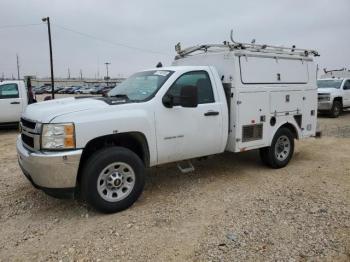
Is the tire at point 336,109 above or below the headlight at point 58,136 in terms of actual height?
below

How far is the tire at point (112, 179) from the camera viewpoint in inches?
163

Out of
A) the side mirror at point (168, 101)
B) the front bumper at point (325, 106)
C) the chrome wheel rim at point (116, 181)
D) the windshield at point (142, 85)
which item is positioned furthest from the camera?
the front bumper at point (325, 106)

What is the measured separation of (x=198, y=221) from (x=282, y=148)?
3034 millimetres

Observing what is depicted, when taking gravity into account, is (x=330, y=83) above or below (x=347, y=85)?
above

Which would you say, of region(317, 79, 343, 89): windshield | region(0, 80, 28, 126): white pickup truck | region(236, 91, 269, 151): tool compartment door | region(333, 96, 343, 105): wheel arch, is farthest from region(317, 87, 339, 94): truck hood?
region(0, 80, 28, 126): white pickup truck

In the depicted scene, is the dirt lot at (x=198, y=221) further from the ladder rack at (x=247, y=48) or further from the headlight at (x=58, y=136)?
the ladder rack at (x=247, y=48)

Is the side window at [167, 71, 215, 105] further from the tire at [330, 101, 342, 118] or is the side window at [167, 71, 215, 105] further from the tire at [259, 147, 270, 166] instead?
the tire at [330, 101, 342, 118]

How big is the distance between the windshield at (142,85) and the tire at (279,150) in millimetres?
2459

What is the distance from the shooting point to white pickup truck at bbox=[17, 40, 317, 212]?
159 inches

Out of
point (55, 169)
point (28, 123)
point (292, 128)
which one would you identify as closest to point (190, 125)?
point (55, 169)

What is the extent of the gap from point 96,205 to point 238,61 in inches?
125

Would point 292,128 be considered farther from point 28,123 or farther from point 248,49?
point 28,123

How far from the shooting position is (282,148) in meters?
6.51

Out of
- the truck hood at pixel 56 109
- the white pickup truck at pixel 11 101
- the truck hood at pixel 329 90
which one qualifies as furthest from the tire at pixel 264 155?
the truck hood at pixel 329 90
